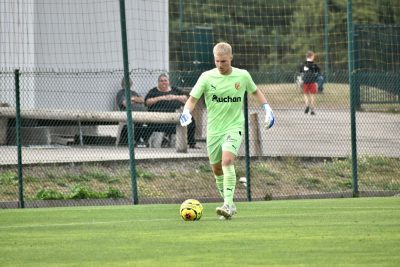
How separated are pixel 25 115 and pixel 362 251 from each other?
13780 mm

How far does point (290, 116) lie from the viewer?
30.9 m

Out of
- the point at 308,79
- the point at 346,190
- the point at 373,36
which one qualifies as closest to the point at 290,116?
the point at 308,79

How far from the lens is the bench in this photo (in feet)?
78.0

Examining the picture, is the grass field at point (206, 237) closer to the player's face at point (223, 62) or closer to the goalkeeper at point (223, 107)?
the goalkeeper at point (223, 107)

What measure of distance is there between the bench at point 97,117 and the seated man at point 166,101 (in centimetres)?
42

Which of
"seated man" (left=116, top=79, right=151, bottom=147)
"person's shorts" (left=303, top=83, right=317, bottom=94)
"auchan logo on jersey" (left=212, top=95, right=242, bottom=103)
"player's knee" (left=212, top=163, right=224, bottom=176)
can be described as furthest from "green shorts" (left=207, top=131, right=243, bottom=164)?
"person's shorts" (left=303, top=83, right=317, bottom=94)

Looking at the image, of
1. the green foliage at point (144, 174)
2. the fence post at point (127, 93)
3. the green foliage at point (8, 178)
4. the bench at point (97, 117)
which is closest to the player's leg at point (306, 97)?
the bench at point (97, 117)

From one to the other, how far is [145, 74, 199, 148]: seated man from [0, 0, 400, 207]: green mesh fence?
9 cm

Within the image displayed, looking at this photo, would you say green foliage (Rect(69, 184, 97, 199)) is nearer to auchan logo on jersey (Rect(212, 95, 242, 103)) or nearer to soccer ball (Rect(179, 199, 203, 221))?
auchan logo on jersey (Rect(212, 95, 242, 103))

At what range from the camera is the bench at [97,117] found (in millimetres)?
23766

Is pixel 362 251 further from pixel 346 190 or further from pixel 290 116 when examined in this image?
pixel 290 116

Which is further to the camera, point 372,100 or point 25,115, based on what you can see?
point 372,100

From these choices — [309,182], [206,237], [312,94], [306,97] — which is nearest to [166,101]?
[309,182]

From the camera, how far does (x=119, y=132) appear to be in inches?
968
